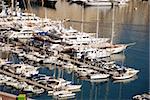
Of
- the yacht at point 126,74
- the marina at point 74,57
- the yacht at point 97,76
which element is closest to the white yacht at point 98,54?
the marina at point 74,57

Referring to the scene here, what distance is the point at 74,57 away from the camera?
1385 centimetres

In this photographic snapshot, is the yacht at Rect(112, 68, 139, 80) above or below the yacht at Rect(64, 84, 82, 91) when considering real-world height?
above

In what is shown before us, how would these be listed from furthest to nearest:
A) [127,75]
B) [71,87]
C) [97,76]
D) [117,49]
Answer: [117,49] < [127,75] < [97,76] < [71,87]

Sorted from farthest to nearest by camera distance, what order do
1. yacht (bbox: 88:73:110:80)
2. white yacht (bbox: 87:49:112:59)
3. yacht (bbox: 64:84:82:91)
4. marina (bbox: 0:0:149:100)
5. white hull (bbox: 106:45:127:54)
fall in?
white hull (bbox: 106:45:127:54) < white yacht (bbox: 87:49:112:59) < yacht (bbox: 88:73:110:80) < marina (bbox: 0:0:149:100) < yacht (bbox: 64:84:82:91)

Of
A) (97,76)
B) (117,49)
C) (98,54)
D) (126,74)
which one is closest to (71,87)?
(97,76)

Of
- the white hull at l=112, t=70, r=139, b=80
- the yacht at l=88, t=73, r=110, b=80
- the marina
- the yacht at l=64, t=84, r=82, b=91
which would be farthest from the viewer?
the white hull at l=112, t=70, r=139, b=80

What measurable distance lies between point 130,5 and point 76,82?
16661 millimetres

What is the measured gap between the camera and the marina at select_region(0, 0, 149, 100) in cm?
1078

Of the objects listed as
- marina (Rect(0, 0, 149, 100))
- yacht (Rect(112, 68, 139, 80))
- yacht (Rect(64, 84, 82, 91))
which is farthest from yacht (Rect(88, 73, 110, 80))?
yacht (Rect(64, 84, 82, 91))

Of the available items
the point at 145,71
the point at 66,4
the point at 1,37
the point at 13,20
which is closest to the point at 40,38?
the point at 1,37

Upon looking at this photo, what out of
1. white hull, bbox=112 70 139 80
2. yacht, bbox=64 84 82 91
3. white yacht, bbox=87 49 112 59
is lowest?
yacht, bbox=64 84 82 91

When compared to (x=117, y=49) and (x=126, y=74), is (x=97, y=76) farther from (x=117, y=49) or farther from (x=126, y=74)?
(x=117, y=49)

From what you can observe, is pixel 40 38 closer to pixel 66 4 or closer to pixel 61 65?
pixel 61 65

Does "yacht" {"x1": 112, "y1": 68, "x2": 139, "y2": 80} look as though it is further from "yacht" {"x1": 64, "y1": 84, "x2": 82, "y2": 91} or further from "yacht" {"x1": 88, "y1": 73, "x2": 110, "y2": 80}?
"yacht" {"x1": 64, "y1": 84, "x2": 82, "y2": 91}
